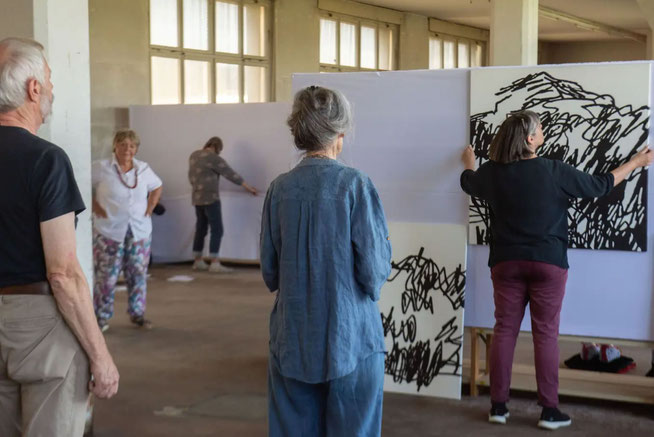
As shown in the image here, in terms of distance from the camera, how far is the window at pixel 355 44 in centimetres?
1662

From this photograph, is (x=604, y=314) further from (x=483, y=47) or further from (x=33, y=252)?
(x=483, y=47)

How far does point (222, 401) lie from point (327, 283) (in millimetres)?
2654

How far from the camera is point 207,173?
34.0ft

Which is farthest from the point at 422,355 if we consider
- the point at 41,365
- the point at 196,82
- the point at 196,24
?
the point at 196,24

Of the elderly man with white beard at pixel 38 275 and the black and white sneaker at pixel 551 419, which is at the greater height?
the elderly man with white beard at pixel 38 275

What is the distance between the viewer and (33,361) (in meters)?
2.12

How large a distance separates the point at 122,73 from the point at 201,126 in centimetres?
214

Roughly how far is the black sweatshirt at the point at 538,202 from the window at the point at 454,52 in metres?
15.4

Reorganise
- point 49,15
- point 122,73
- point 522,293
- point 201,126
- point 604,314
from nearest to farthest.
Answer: point 49,15 < point 522,293 < point 604,314 < point 201,126 < point 122,73

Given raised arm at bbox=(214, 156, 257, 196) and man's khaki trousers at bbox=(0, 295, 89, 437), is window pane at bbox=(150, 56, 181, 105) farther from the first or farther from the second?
man's khaki trousers at bbox=(0, 295, 89, 437)

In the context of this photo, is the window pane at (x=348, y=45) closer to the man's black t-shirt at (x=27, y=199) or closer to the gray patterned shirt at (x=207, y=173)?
the gray patterned shirt at (x=207, y=173)

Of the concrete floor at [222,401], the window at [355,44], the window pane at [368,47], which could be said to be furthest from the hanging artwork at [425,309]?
the window pane at [368,47]

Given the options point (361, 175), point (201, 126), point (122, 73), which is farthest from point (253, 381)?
point (122, 73)

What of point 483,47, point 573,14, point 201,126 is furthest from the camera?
point 483,47
